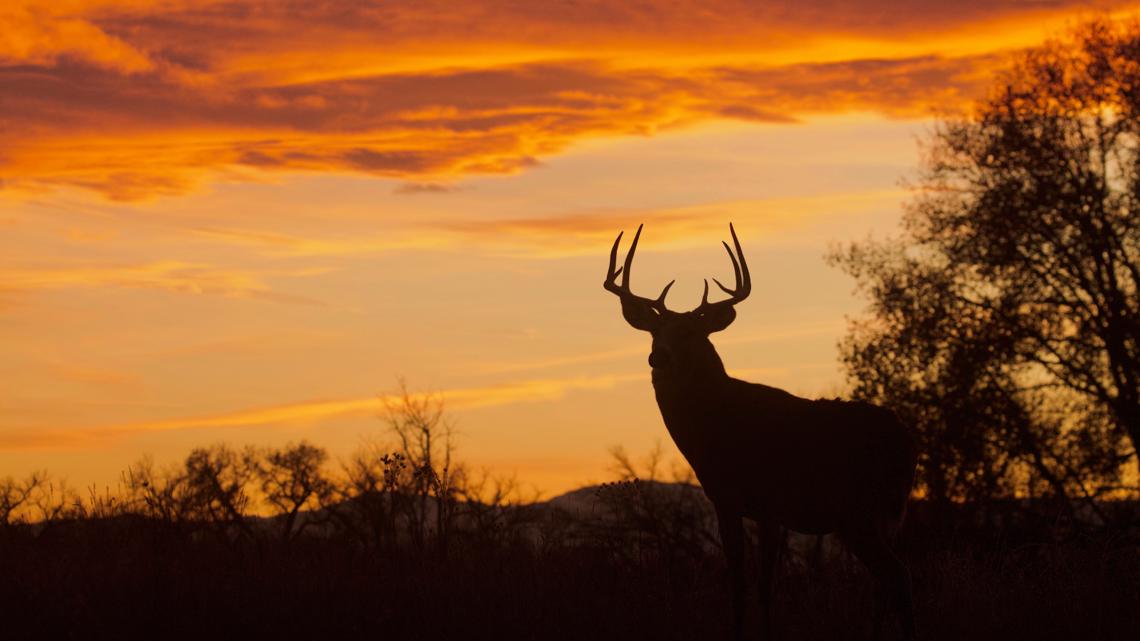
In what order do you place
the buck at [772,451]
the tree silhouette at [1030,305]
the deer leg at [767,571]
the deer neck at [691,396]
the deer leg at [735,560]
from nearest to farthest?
the deer leg at [735,560], the deer leg at [767,571], the buck at [772,451], the deer neck at [691,396], the tree silhouette at [1030,305]

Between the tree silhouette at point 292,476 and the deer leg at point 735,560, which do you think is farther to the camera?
the tree silhouette at point 292,476

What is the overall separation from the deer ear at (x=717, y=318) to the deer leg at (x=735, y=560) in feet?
5.08

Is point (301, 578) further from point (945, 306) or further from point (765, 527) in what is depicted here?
point (945, 306)

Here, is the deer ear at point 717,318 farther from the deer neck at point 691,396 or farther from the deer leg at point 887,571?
the deer leg at point 887,571

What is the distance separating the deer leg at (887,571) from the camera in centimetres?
1098

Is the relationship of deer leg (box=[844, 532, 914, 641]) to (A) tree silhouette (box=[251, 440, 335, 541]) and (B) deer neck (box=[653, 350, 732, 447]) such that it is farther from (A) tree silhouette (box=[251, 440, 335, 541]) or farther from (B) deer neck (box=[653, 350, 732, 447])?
(A) tree silhouette (box=[251, 440, 335, 541])

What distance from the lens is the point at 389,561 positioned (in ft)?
41.4

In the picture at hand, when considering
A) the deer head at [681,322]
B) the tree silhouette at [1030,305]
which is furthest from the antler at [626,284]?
the tree silhouette at [1030,305]

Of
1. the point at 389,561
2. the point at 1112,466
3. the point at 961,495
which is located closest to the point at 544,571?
the point at 389,561

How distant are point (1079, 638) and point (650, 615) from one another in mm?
3332

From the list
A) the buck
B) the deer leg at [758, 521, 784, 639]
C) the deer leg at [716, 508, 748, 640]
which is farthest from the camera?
the buck

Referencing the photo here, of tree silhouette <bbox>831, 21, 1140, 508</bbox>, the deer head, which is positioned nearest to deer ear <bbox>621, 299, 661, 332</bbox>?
the deer head

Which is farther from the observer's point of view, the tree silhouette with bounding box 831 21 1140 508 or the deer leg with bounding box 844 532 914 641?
the tree silhouette with bounding box 831 21 1140 508

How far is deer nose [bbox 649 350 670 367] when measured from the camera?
456 inches
